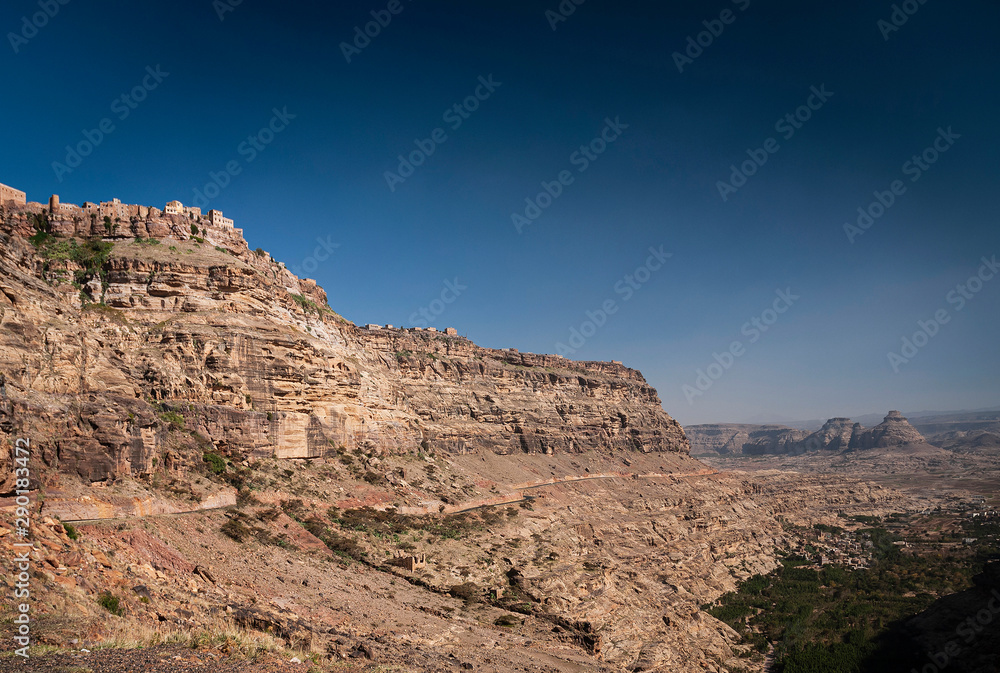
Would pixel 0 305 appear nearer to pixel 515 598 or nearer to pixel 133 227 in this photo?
pixel 133 227

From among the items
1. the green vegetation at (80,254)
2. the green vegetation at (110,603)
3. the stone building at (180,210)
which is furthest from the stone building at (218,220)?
the green vegetation at (110,603)

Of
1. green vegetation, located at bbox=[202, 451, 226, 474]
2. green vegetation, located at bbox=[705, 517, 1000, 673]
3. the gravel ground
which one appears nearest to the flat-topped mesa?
green vegetation, located at bbox=[202, 451, 226, 474]

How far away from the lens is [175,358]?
3291cm

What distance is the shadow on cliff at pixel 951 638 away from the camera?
104 ft

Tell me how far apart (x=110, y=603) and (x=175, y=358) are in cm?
2276

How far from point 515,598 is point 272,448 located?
18620 mm

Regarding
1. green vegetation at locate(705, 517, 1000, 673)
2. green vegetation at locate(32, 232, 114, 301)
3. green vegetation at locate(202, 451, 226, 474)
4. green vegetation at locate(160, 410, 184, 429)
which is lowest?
green vegetation at locate(705, 517, 1000, 673)

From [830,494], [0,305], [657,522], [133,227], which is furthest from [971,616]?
[830,494]

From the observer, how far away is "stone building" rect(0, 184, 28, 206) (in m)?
35.7

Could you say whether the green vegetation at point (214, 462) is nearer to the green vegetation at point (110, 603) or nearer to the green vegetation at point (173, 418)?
the green vegetation at point (173, 418)

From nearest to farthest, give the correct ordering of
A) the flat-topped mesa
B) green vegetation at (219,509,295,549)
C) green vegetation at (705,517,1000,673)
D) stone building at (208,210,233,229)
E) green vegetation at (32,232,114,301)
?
green vegetation at (219,509,295,549) → green vegetation at (32,232,114,301) → green vegetation at (705,517,1000,673) → stone building at (208,210,233,229) → the flat-topped mesa

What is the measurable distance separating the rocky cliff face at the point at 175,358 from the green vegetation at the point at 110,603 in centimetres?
1031

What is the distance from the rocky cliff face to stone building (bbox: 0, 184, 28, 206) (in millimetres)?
1105

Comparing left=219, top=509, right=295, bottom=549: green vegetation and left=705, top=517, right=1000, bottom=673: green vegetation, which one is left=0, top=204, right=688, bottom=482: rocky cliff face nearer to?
left=219, top=509, right=295, bottom=549: green vegetation
